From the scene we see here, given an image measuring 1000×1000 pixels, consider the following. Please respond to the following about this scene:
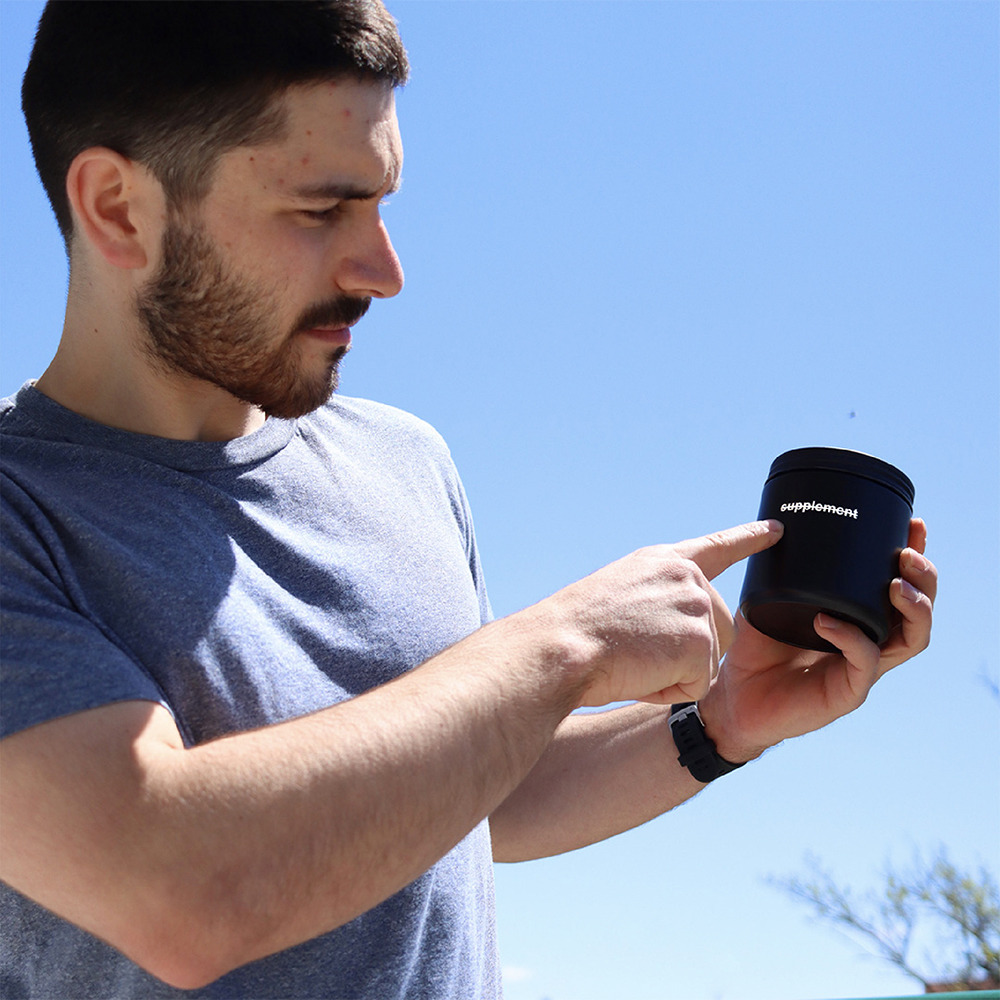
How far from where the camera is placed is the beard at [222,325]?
5.06 ft

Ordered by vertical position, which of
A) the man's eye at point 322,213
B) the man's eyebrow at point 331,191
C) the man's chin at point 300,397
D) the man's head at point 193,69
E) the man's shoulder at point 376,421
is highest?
the man's head at point 193,69

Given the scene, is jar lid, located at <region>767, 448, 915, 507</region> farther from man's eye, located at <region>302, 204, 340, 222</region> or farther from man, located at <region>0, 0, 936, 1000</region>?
man's eye, located at <region>302, 204, 340, 222</region>

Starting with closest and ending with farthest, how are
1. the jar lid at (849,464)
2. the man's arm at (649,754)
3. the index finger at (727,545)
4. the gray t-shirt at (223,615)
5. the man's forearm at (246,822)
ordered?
1. the man's forearm at (246,822)
2. the gray t-shirt at (223,615)
3. the index finger at (727,545)
4. the jar lid at (849,464)
5. the man's arm at (649,754)

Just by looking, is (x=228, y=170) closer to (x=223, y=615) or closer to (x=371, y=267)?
(x=371, y=267)

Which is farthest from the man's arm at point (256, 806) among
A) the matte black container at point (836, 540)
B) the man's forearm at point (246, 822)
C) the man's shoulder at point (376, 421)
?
the man's shoulder at point (376, 421)

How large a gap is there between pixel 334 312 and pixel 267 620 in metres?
0.44

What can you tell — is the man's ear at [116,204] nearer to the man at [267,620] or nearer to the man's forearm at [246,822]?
the man at [267,620]

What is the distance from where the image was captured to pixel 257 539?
1.50 metres

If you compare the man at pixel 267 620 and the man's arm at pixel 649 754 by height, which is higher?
the man at pixel 267 620

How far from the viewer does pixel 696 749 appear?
→ 1.80 meters

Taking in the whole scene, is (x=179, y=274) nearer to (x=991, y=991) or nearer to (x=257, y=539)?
(x=257, y=539)

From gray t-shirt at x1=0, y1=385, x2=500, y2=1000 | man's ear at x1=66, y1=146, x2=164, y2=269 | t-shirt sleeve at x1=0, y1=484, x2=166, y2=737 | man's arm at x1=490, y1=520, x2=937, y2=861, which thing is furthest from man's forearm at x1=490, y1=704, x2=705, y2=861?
man's ear at x1=66, y1=146, x2=164, y2=269

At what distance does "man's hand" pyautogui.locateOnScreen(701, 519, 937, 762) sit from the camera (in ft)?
5.29

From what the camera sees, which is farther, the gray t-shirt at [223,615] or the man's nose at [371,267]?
the man's nose at [371,267]
